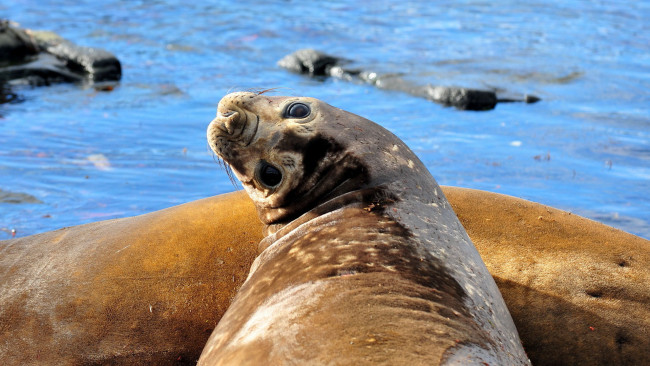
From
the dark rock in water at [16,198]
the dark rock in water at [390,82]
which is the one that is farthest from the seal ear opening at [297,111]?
the dark rock in water at [390,82]

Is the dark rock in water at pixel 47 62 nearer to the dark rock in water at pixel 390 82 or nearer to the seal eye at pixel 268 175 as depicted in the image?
the dark rock in water at pixel 390 82

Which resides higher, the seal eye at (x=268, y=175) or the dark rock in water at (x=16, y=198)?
the seal eye at (x=268, y=175)

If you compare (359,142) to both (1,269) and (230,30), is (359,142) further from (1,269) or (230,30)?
(230,30)

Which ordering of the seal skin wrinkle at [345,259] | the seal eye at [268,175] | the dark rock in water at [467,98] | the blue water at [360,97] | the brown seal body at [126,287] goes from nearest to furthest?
the seal skin wrinkle at [345,259], the seal eye at [268,175], the brown seal body at [126,287], the blue water at [360,97], the dark rock in water at [467,98]

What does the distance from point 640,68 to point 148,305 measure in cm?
916

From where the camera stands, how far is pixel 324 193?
3.59m

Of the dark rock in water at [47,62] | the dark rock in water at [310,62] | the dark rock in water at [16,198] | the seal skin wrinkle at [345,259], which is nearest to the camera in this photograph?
the seal skin wrinkle at [345,259]

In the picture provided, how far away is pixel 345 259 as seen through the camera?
3.00 metres

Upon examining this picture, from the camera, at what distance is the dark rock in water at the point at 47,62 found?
11.1m

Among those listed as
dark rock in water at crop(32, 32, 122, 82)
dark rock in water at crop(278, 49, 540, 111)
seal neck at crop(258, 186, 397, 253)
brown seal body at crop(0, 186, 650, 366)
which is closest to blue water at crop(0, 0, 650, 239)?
dark rock in water at crop(278, 49, 540, 111)

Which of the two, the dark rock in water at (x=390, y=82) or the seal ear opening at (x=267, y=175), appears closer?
the seal ear opening at (x=267, y=175)

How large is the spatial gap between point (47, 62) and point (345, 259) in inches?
378

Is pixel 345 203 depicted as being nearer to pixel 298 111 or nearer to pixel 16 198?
pixel 298 111

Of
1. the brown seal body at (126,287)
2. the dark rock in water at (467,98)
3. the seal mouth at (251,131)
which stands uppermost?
the seal mouth at (251,131)
